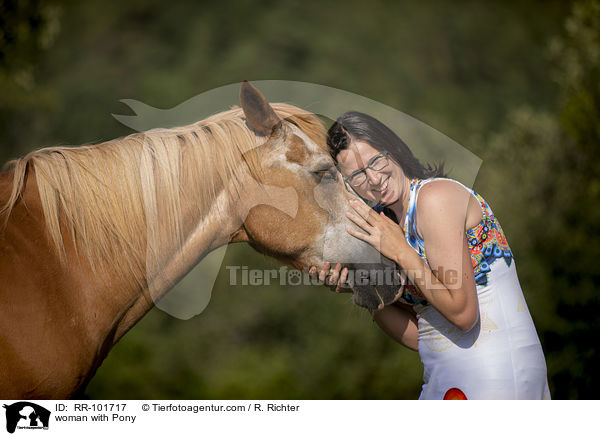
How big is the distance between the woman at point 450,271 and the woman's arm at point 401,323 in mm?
248

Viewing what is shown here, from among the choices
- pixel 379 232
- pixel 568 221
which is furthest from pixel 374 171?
pixel 568 221

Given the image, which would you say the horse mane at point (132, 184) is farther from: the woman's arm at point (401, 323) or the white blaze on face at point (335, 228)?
Answer: the woman's arm at point (401, 323)

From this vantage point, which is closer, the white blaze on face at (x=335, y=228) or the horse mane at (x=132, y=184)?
the horse mane at (x=132, y=184)

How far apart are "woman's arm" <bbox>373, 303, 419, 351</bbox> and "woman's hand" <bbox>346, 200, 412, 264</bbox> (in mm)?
557

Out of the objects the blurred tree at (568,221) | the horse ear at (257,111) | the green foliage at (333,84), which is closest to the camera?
the horse ear at (257,111)

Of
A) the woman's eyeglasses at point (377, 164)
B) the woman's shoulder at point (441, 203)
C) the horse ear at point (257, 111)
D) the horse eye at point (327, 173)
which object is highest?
the horse ear at point (257, 111)

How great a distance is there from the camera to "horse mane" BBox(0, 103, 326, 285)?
2148 millimetres

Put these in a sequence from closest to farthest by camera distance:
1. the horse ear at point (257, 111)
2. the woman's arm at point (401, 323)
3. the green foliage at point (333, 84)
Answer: the horse ear at point (257, 111)
the woman's arm at point (401, 323)
the green foliage at point (333, 84)

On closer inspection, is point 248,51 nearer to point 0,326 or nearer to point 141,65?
point 141,65
